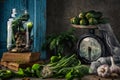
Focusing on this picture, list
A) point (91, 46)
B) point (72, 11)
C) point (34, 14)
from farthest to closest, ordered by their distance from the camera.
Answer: point (72, 11)
point (34, 14)
point (91, 46)

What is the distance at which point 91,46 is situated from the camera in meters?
2.35

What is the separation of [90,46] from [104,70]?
352 mm

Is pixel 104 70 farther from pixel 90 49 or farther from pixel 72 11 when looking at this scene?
pixel 72 11

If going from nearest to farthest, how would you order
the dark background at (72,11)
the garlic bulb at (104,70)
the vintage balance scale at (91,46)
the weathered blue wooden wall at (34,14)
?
the garlic bulb at (104,70) < the vintage balance scale at (91,46) < the weathered blue wooden wall at (34,14) < the dark background at (72,11)

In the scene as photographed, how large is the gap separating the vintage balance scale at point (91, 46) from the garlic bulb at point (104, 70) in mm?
285

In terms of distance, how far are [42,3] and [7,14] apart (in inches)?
12.3

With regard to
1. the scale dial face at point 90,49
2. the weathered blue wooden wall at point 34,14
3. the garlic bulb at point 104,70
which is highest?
the weathered blue wooden wall at point 34,14

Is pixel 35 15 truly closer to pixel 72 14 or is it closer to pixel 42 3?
pixel 42 3

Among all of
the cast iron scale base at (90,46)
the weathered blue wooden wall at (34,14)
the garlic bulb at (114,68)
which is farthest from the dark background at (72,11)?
the garlic bulb at (114,68)

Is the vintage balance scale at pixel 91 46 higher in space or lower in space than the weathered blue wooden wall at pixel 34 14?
lower

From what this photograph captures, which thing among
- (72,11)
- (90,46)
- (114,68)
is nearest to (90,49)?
(90,46)

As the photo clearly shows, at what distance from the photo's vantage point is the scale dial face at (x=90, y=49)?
91.8 inches

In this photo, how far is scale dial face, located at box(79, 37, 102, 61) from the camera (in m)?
2.33

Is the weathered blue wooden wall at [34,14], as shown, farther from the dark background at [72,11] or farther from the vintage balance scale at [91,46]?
the vintage balance scale at [91,46]
